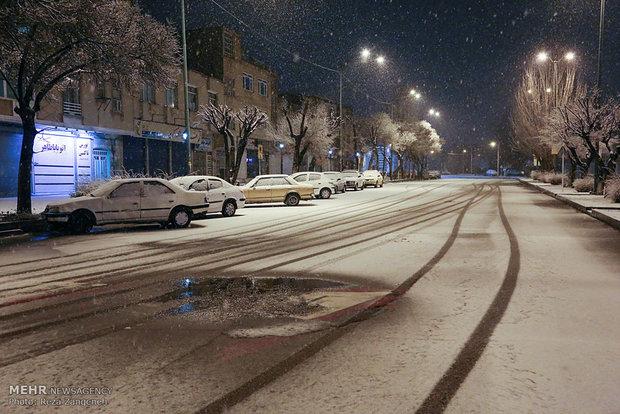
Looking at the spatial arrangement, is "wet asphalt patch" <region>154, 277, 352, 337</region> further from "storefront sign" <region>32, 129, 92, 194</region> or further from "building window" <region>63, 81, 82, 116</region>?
"building window" <region>63, 81, 82, 116</region>

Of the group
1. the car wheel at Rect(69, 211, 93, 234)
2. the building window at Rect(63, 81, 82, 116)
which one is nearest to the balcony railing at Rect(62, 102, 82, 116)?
the building window at Rect(63, 81, 82, 116)

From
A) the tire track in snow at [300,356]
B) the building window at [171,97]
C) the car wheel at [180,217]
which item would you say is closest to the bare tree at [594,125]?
the car wheel at [180,217]

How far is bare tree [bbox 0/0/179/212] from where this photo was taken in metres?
13.4

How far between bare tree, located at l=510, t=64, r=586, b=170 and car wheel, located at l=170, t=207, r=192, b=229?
101 feet

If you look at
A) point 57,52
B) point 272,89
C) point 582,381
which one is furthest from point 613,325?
point 272,89

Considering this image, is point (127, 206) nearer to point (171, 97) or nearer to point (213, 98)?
point (171, 97)

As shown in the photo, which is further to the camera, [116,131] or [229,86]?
[229,86]

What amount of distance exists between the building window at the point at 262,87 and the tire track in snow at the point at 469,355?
45.2m

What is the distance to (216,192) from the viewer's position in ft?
61.0

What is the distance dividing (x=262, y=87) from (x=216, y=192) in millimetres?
34181

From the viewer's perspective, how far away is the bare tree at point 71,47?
13406mm

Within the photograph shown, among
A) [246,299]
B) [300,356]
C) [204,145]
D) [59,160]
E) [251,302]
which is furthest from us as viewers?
[204,145]

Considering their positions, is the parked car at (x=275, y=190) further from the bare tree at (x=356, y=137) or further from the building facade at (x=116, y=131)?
the bare tree at (x=356, y=137)

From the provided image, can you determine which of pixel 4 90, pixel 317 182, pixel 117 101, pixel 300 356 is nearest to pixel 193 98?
pixel 117 101
